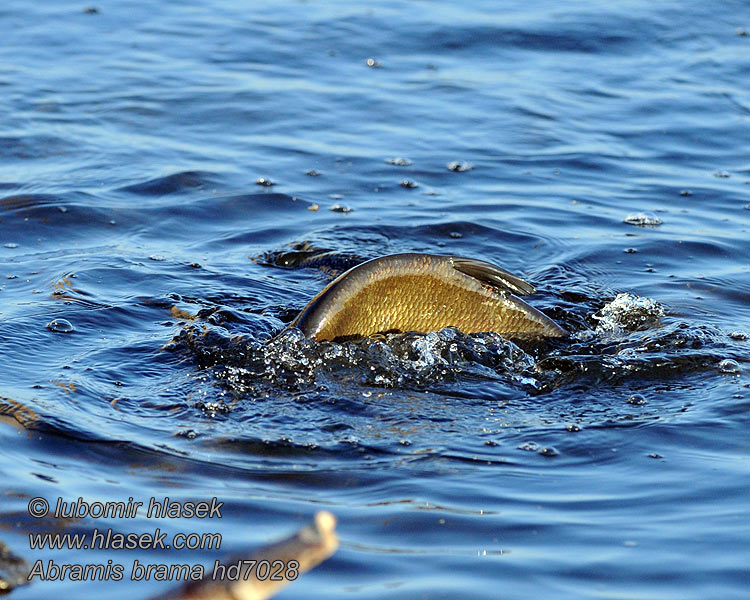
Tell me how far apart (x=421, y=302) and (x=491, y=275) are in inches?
13.6

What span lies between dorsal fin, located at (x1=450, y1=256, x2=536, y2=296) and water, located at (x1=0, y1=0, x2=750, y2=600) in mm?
234

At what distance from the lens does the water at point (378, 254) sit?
3398 millimetres

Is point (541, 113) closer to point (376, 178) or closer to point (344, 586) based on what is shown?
point (376, 178)

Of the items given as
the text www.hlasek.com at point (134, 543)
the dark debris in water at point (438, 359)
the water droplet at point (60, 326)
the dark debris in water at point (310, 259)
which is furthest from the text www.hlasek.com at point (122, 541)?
the dark debris in water at point (310, 259)

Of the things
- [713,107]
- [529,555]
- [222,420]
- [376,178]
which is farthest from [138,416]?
[713,107]

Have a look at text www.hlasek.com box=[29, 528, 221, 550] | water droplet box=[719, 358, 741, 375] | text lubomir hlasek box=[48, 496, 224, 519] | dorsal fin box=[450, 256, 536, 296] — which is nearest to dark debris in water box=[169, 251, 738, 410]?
water droplet box=[719, 358, 741, 375]

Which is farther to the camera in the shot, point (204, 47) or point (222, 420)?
point (204, 47)

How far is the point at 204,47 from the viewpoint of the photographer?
10.6 meters

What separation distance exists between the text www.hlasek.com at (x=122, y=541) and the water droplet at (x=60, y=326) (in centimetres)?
181

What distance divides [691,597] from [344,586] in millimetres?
972

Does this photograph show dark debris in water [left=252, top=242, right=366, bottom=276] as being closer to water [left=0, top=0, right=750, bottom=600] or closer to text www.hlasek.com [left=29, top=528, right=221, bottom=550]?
water [left=0, top=0, right=750, bottom=600]

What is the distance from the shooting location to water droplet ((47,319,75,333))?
16.2 feet

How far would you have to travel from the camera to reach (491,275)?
187 inches

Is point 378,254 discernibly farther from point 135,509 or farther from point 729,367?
point 135,509
